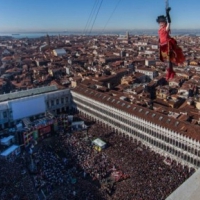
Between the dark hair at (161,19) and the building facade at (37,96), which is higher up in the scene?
the dark hair at (161,19)

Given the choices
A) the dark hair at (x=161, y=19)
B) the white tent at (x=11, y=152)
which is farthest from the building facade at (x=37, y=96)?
the dark hair at (x=161, y=19)

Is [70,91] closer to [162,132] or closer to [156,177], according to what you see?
[162,132]

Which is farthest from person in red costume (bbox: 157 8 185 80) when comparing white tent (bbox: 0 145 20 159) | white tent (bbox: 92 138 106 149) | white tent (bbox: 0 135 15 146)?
white tent (bbox: 0 135 15 146)

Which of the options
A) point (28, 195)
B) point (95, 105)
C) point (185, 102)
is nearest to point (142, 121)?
point (95, 105)

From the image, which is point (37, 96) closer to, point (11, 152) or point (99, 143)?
point (11, 152)

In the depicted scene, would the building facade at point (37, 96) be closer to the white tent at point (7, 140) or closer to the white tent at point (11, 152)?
the white tent at point (7, 140)

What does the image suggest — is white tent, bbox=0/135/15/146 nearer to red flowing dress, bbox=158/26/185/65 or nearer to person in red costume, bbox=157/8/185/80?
person in red costume, bbox=157/8/185/80

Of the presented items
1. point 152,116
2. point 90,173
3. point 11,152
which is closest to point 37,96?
point 11,152
